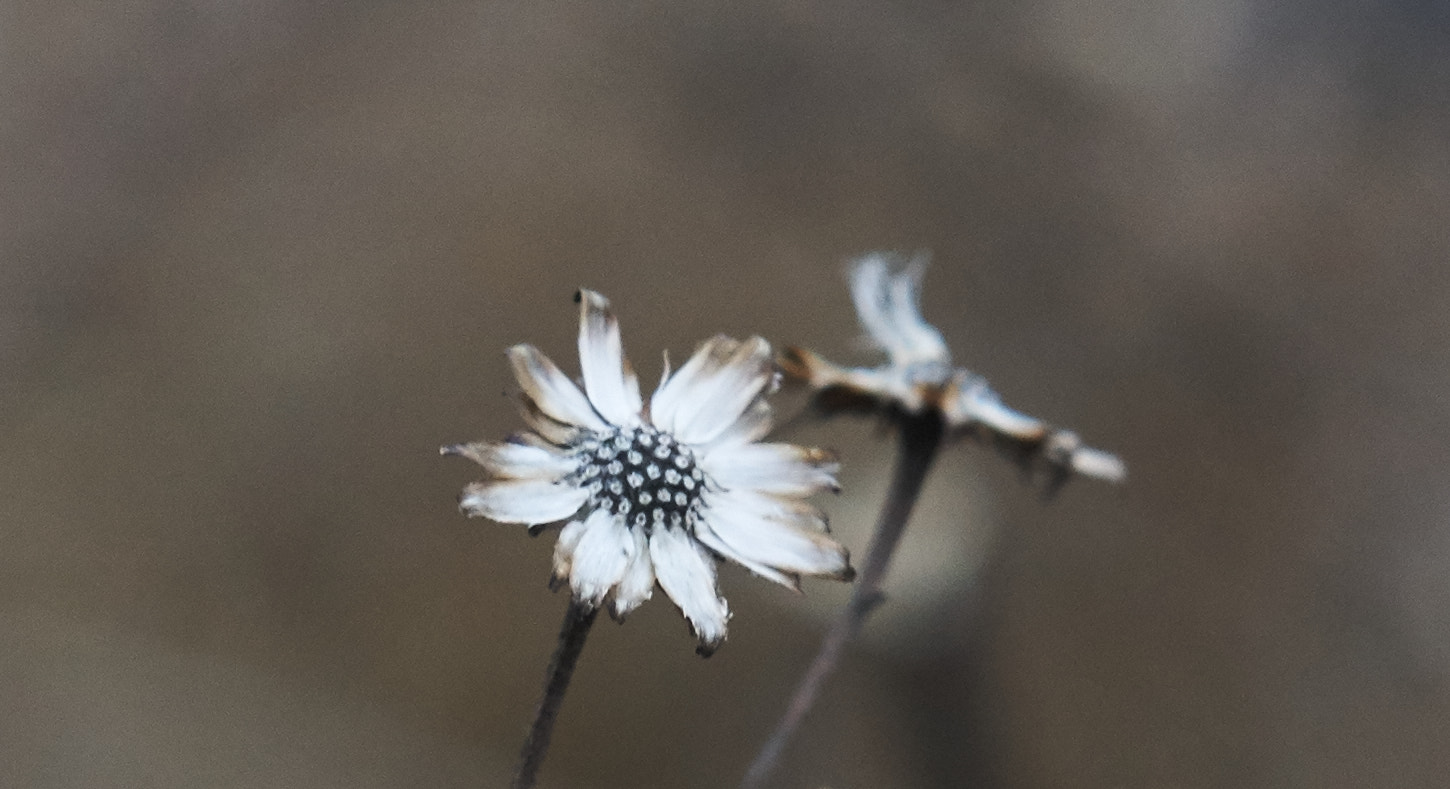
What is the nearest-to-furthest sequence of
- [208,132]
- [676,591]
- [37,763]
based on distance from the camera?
[676,591]
[37,763]
[208,132]

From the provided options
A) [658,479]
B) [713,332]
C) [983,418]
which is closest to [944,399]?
[983,418]

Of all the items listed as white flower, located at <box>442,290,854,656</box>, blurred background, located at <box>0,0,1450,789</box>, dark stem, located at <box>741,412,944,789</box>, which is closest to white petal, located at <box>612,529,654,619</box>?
white flower, located at <box>442,290,854,656</box>

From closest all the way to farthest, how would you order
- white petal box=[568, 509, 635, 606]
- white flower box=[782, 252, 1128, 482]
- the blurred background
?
white petal box=[568, 509, 635, 606]
white flower box=[782, 252, 1128, 482]
the blurred background

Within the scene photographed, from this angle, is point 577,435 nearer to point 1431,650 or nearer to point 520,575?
point 520,575

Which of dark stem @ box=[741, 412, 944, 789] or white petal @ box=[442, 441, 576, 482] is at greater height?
dark stem @ box=[741, 412, 944, 789]

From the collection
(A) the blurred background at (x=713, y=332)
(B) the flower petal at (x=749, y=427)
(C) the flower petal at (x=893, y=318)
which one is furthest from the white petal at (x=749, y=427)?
(A) the blurred background at (x=713, y=332)

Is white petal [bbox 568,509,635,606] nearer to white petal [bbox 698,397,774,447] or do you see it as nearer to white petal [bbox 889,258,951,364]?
white petal [bbox 698,397,774,447]

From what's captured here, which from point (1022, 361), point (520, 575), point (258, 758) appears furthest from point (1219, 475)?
point (258, 758)

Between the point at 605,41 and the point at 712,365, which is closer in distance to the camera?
the point at 712,365
